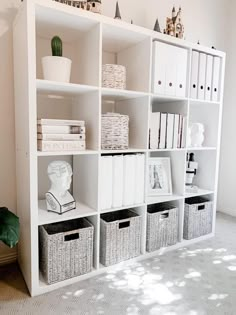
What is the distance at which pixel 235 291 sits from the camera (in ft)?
5.15

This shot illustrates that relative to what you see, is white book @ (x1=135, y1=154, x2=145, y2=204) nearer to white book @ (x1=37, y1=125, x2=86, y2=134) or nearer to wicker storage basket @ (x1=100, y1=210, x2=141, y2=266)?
wicker storage basket @ (x1=100, y1=210, x2=141, y2=266)

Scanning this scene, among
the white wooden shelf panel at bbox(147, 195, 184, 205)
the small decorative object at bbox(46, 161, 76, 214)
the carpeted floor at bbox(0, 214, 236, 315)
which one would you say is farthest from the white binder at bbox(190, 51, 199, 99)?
the carpeted floor at bbox(0, 214, 236, 315)

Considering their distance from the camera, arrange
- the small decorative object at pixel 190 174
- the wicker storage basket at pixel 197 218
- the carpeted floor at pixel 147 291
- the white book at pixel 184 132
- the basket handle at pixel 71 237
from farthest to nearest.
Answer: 1. the small decorative object at pixel 190 174
2. the wicker storage basket at pixel 197 218
3. the white book at pixel 184 132
4. the basket handle at pixel 71 237
5. the carpeted floor at pixel 147 291

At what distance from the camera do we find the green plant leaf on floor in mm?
1404

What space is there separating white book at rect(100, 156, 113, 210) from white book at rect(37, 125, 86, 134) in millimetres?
238

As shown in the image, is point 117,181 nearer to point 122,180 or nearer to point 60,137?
point 122,180

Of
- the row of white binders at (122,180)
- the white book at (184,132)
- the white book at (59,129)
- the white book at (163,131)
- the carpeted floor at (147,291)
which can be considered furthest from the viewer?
the white book at (184,132)

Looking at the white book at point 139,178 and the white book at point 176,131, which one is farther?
the white book at point 176,131

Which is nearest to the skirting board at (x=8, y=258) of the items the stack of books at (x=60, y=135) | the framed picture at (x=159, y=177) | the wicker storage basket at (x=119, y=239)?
the wicker storage basket at (x=119, y=239)

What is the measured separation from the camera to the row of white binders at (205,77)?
2.03m

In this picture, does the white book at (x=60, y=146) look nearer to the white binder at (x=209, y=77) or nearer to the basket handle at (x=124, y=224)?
the basket handle at (x=124, y=224)

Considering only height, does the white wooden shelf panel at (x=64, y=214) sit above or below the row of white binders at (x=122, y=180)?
below

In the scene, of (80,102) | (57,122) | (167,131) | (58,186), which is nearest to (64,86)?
(57,122)

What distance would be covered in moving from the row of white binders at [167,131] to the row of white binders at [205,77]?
25 centimetres
